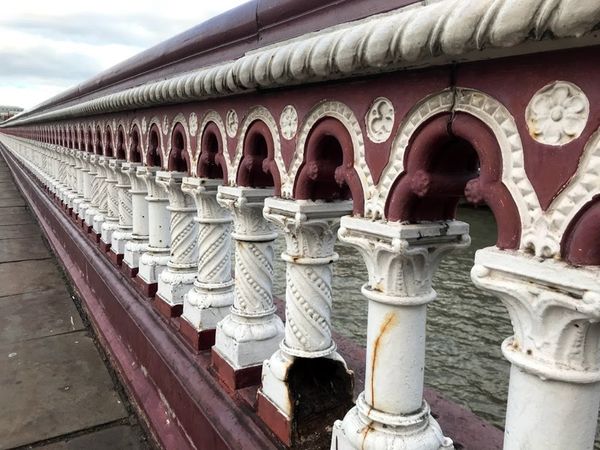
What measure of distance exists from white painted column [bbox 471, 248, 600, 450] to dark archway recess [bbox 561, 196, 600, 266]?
2 cm

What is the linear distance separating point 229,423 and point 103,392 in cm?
147

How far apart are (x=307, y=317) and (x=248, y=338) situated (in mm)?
446

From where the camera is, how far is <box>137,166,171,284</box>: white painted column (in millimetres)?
3385

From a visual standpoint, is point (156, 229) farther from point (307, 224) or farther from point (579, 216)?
point (579, 216)

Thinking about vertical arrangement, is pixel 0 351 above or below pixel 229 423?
below

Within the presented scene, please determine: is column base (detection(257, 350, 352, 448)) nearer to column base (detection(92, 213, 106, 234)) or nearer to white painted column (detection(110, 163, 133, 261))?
white painted column (detection(110, 163, 133, 261))

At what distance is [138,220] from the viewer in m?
3.84

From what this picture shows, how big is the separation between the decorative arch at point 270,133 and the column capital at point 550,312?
0.97 metres

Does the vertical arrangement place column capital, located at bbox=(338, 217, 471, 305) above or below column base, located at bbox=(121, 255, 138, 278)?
above

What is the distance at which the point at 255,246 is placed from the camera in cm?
230

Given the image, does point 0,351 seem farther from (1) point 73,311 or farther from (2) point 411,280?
(2) point 411,280

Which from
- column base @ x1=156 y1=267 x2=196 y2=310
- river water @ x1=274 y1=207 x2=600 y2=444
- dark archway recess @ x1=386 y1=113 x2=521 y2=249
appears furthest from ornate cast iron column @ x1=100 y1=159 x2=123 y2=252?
dark archway recess @ x1=386 y1=113 x2=521 y2=249

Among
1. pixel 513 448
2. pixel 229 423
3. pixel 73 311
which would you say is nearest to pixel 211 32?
pixel 229 423

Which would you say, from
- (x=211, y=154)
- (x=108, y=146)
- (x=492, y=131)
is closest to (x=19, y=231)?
(x=108, y=146)
